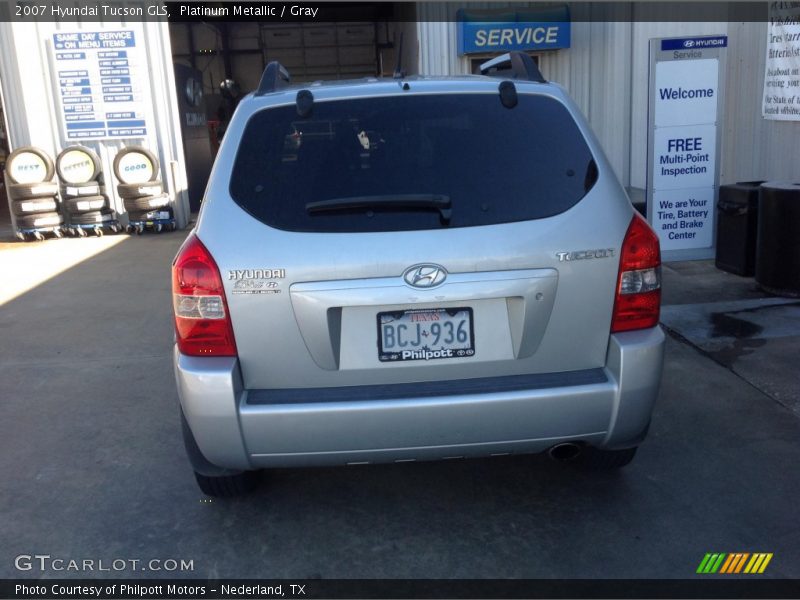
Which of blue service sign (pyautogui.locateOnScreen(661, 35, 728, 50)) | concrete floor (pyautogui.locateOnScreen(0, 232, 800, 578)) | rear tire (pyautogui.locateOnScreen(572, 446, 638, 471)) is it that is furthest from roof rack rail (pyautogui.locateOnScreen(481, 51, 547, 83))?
blue service sign (pyautogui.locateOnScreen(661, 35, 728, 50))

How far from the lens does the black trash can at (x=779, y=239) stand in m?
6.54

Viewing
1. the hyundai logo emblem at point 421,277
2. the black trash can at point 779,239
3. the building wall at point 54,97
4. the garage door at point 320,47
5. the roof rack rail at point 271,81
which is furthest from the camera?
the garage door at point 320,47

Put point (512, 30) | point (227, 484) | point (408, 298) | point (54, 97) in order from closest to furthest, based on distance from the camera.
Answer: point (408, 298), point (227, 484), point (54, 97), point (512, 30)

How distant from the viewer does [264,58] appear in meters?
25.3

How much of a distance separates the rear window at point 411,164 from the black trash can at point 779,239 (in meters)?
4.24

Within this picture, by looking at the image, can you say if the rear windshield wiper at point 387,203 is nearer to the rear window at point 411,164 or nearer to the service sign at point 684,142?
the rear window at point 411,164

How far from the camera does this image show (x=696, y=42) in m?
7.75

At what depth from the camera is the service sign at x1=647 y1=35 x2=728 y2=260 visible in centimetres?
782

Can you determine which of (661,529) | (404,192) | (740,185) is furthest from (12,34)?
(661,529)

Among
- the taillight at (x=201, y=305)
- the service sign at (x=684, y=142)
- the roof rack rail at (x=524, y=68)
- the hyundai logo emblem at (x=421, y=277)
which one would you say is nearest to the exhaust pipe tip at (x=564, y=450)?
the hyundai logo emblem at (x=421, y=277)

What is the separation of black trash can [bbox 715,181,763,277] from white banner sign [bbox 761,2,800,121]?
817 millimetres

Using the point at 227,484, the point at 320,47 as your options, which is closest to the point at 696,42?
the point at 227,484

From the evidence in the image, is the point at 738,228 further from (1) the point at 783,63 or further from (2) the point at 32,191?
(2) the point at 32,191

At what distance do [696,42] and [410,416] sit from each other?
21.1 ft
